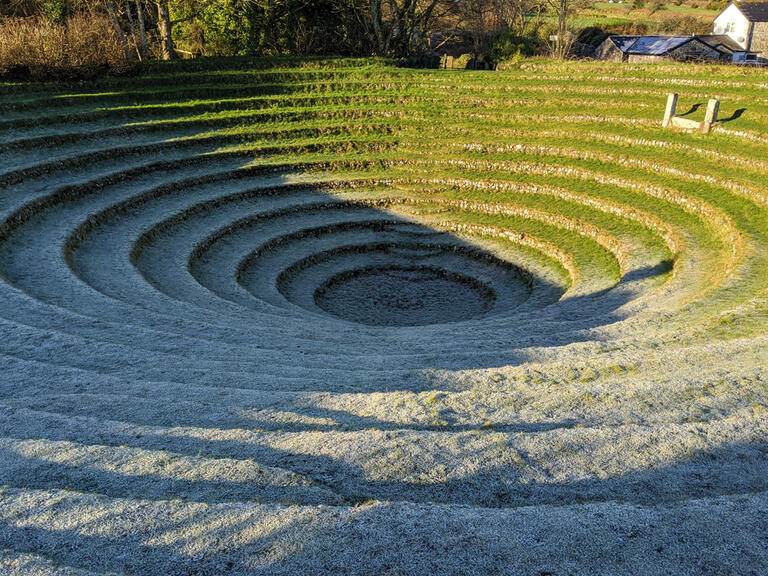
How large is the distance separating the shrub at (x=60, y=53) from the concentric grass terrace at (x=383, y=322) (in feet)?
4.36

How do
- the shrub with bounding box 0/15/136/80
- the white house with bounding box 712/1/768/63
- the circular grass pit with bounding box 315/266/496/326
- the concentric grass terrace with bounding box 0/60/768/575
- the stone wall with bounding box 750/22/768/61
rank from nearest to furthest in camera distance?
1. the concentric grass terrace with bounding box 0/60/768/575
2. the circular grass pit with bounding box 315/266/496/326
3. the shrub with bounding box 0/15/136/80
4. the white house with bounding box 712/1/768/63
5. the stone wall with bounding box 750/22/768/61

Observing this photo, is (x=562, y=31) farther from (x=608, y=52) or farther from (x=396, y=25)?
(x=396, y=25)

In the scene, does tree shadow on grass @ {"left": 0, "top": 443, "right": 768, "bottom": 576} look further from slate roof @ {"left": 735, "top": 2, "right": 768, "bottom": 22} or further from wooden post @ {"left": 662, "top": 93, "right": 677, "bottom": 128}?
slate roof @ {"left": 735, "top": 2, "right": 768, "bottom": 22}

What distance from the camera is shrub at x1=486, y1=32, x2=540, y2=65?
51.5 metres

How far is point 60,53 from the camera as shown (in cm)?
2650

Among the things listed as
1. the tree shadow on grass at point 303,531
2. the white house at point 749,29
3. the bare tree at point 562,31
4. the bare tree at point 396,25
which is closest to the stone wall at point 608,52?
the bare tree at point 562,31

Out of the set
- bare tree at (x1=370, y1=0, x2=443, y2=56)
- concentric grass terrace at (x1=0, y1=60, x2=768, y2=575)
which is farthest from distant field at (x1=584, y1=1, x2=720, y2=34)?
concentric grass terrace at (x1=0, y1=60, x2=768, y2=575)

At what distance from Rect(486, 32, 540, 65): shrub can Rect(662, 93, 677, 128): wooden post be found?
30051 millimetres

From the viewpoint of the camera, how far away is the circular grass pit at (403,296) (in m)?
17.2

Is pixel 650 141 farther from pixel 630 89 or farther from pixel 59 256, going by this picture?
pixel 59 256

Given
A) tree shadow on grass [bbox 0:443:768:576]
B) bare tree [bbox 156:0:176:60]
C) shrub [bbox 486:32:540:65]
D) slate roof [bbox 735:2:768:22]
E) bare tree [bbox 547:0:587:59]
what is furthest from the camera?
slate roof [bbox 735:2:768:22]

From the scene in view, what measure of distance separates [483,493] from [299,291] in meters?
13.5

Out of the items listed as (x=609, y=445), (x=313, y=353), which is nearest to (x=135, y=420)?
(x=313, y=353)

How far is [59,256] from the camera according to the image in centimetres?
1516
